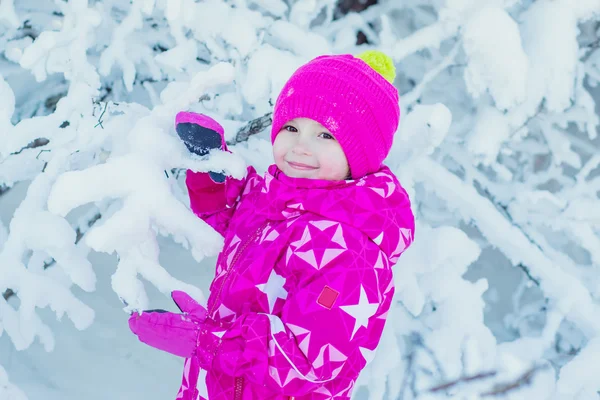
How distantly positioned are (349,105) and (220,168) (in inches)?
19.5

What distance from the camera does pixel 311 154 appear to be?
1.70 m

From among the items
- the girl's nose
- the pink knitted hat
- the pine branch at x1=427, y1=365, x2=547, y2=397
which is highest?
the pink knitted hat

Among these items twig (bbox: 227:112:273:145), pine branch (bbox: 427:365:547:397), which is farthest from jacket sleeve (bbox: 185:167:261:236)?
pine branch (bbox: 427:365:547:397)

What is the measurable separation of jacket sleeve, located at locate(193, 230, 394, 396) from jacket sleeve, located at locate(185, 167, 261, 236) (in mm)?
539

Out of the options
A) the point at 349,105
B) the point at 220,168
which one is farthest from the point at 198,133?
the point at 349,105

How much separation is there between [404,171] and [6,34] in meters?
2.14

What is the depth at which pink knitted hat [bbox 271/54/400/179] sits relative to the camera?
66.3 inches

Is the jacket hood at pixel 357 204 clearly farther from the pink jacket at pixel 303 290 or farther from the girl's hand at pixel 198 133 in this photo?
the girl's hand at pixel 198 133

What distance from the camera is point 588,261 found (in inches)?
180

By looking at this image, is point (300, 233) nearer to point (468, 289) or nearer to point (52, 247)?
point (52, 247)

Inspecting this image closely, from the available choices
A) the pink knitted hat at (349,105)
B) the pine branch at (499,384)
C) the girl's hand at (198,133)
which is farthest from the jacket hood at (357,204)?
the pine branch at (499,384)

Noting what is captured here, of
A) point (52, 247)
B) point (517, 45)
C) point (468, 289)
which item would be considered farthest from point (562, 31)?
point (52, 247)

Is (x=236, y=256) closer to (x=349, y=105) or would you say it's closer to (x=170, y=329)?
(x=170, y=329)

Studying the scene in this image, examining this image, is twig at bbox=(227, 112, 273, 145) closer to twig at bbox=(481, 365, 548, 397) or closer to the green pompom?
the green pompom
